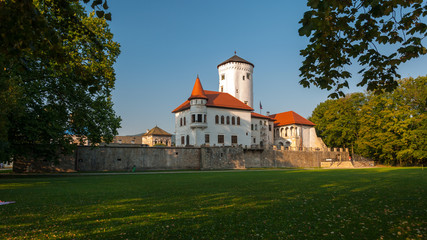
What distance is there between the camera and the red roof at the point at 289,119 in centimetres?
6479

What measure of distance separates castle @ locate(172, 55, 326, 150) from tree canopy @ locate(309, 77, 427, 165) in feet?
22.6

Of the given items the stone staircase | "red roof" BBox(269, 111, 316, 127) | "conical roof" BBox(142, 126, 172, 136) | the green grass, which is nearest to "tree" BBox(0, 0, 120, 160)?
the green grass

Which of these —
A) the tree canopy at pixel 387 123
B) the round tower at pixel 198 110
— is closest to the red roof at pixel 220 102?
the round tower at pixel 198 110

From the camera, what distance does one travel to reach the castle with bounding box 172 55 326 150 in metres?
51.1

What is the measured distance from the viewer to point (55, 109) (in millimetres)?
25812

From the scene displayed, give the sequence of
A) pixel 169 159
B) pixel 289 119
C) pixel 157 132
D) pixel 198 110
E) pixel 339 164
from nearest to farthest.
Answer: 1. pixel 169 159
2. pixel 198 110
3. pixel 339 164
4. pixel 289 119
5. pixel 157 132

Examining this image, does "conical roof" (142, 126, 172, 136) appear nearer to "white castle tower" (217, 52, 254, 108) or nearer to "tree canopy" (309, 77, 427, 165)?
"white castle tower" (217, 52, 254, 108)

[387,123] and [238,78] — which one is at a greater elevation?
[238,78]

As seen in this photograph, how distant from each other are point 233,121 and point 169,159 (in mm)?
16570

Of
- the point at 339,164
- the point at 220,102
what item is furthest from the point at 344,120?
the point at 220,102

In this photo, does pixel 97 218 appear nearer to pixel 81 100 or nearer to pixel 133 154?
pixel 81 100

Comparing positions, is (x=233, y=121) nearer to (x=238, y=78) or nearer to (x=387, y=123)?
(x=238, y=78)

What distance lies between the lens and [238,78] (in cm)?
6300

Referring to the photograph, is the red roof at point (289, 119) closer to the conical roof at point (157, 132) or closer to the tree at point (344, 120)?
the tree at point (344, 120)
